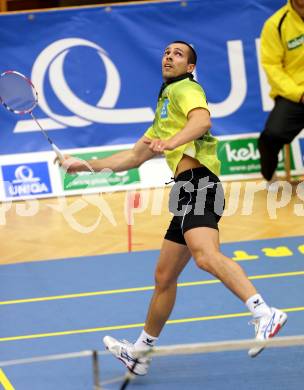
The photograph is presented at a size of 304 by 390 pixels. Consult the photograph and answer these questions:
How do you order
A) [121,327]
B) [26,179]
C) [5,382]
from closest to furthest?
[5,382]
[121,327]
[26,179]

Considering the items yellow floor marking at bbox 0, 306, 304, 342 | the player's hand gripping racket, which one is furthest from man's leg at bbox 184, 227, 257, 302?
the player's hand gripping racket

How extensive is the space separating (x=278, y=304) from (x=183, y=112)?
2173mm

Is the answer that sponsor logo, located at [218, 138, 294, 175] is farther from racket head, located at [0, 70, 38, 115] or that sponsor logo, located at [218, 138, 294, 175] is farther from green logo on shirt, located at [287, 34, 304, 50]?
racket head, located at [0, 70, 38, 115]

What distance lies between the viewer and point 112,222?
361 inches

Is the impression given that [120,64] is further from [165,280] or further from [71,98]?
[165,280]

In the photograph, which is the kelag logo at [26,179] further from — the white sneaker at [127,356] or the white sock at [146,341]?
the white sock at [146,341]

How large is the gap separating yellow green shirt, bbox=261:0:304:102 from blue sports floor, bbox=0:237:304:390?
6.12 feet

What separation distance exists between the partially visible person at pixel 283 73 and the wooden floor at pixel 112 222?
0.56 metres

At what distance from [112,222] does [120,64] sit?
1.95 meters

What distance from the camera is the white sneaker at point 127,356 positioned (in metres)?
5.73

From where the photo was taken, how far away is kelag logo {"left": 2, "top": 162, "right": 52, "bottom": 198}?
9.89 meters

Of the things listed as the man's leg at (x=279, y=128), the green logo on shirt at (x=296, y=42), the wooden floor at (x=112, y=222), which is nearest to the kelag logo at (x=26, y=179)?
the wooden floor at (x=112, y=222)

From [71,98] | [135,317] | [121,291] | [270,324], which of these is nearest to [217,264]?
[270,324]

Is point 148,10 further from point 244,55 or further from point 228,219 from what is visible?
point 228,219
